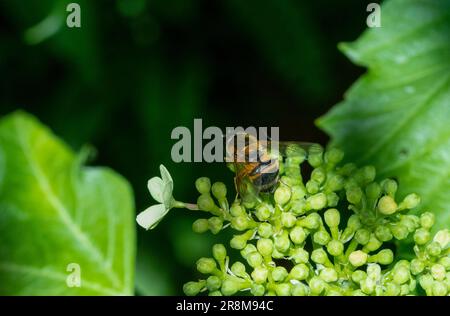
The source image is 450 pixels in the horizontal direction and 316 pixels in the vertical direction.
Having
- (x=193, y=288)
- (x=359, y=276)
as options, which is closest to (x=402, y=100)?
(x=359, y=276)

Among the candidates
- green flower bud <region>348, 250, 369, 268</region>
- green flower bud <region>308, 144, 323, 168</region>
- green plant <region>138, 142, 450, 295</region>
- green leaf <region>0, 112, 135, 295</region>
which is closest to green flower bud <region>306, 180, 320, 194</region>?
green plant <region>138, 142, 450, 295</region>

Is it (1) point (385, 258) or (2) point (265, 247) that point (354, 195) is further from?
(2) point (265, 247)

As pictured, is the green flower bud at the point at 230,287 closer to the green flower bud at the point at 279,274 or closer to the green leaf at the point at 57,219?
the green flower bud at the point at 279,274

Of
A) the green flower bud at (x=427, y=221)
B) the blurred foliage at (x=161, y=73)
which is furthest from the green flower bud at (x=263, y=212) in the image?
the blurred foliage at (x=161, y=73)

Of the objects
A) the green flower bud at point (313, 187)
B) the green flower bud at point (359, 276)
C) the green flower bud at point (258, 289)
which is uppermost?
the green flower bud at point (313, 187)

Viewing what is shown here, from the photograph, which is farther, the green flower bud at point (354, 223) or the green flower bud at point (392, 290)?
the green flower bud at point (354, 223)

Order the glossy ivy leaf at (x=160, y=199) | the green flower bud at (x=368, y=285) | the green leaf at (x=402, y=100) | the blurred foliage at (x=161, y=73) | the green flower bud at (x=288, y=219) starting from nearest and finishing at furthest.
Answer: the green flower bud at (x=368, y=285), the green flower bud at (x=288, y=219), the glossy ivy leaf at (x=160, y=199), the green leaf at (x=402, y=100), the blurred foliage at (x=161, y=73)
